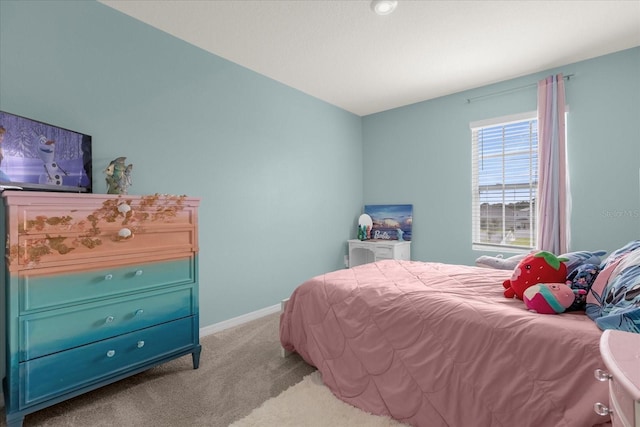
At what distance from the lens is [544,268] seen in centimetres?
166

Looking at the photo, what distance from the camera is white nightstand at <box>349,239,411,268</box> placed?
159 inches

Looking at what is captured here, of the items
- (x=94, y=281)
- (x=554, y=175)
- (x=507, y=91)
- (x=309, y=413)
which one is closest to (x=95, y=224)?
(x=94, y=281)

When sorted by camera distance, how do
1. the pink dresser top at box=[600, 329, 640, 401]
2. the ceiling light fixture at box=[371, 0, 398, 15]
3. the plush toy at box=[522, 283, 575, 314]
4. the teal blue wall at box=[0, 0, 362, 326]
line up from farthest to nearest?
the ceiling light fixture at box=[371, 0, 398, 15] < the teal blue wall at box=[0, 0, 362, 326] < the plush toy at box=[522, 283, 575, 314] < the pink dresser top at box=[600, 329, 640, 401]

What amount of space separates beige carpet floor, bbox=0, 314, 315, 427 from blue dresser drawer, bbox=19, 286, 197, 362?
1.33 ft

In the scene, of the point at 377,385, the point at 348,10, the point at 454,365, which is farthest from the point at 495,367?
the point at 348,10

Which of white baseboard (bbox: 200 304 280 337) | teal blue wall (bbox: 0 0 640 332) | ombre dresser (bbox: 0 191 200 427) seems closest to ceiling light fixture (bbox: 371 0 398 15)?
teal blue wall (bbox: 0 0 640 332)

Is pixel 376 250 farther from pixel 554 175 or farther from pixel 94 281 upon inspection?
pixel 94 281

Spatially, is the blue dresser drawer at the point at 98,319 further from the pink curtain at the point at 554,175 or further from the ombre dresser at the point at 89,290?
the pink curtain at the point at 554,175

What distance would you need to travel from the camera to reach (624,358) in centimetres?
67

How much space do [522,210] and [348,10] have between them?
2.87m

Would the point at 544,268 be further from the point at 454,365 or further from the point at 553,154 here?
the point at 553,154

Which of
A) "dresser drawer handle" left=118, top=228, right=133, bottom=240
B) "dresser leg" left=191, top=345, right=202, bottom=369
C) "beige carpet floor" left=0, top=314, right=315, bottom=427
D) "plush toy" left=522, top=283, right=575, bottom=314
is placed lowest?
"beige carpet floor" left=0, top=314, right=315, bottom=427

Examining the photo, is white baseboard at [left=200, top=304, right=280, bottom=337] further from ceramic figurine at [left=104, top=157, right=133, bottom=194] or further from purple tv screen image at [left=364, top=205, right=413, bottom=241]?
purple tv screen image at [left=364, top=205, right=413, bottom=241]

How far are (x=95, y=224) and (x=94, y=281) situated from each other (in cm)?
33
